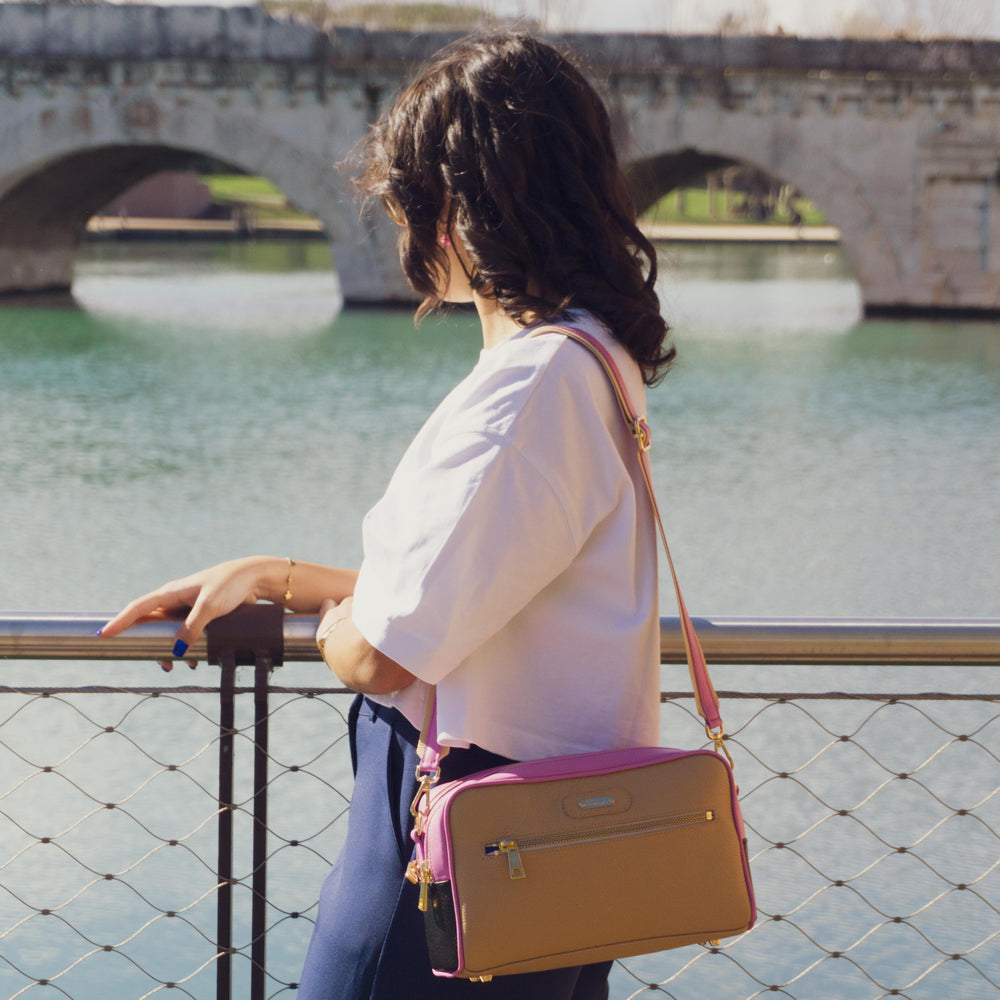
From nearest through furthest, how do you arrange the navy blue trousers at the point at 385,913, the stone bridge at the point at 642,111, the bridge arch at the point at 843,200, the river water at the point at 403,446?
the navy blue trousers at the point at 385,913 → the river water at the point at 403,446 → the stone bridge at the point at 642,111 → the bridge arch at the point at 843,200

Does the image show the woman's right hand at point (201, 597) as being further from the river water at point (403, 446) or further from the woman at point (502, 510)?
the river water at point (403, 446)

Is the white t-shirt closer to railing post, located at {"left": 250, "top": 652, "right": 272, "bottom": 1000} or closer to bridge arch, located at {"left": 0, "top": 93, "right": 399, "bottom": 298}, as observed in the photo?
railing post, located at {"left": 250, "top": 652, "right": 272, "bottom": 1000}

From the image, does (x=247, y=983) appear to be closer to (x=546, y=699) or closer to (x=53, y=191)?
(x=546, y=699)

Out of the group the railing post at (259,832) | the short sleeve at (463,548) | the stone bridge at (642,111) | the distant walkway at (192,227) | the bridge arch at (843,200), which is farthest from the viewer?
the distant walkway at (192,227)

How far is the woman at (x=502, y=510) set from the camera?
1203 mm

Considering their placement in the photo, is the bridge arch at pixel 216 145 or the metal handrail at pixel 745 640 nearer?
the metal handrail at pixel 745 640

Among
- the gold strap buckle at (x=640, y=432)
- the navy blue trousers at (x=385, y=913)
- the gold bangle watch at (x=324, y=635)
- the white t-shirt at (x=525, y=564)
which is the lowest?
the navy blue trousers at (x=385, y=913)

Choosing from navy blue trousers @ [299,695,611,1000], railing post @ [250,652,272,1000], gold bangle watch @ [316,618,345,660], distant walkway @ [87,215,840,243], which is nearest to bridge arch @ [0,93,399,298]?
railing post @ [250,652,272,1000]

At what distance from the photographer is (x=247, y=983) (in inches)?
126

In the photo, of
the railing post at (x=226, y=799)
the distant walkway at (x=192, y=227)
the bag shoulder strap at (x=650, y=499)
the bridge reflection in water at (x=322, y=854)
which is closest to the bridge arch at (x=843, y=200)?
the bridge reflection in water at (x=322, y=854)

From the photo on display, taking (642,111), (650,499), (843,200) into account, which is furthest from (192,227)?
(650,499)

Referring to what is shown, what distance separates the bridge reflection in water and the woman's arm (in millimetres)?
212

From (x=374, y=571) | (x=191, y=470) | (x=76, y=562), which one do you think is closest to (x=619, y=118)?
(x=374, y=571)

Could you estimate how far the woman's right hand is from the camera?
1597mm
